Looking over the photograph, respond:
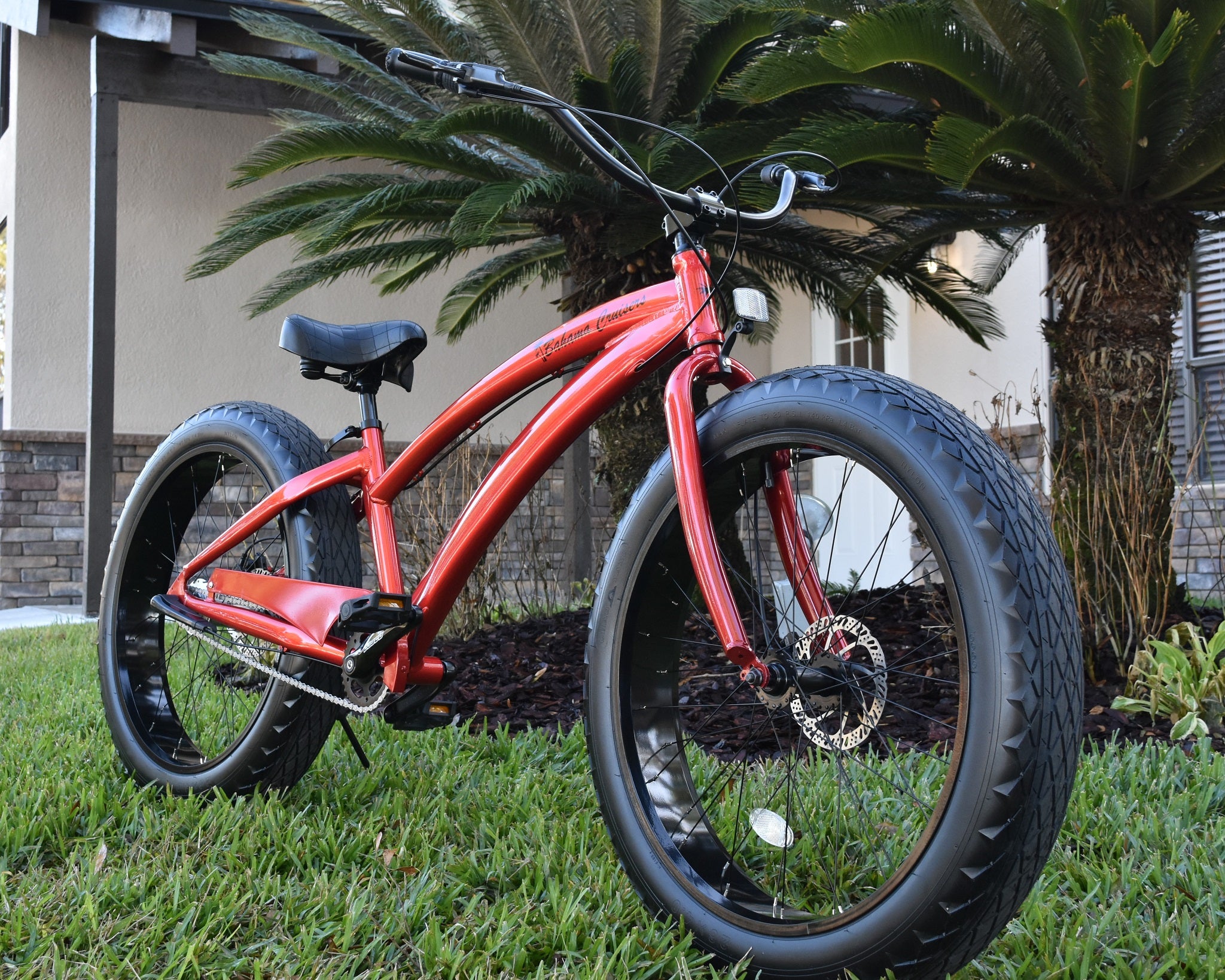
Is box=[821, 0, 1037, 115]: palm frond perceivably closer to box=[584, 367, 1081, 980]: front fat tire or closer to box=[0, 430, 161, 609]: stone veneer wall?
box=[584, 367, 1081, 980]: front fat tire

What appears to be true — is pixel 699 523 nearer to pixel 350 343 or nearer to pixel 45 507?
pixel 350 343

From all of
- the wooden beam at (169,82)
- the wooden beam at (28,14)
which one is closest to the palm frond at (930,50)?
the wooden beam at (169,82)

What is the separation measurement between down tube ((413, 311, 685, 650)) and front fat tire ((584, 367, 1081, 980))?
395 mm

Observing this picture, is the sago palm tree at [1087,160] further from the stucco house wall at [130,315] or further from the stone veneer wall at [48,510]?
the stone veneer wall at [48,510]

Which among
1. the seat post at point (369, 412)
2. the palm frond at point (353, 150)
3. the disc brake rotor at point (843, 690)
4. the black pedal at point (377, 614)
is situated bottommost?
the disc brake rotor at point (843, 690)

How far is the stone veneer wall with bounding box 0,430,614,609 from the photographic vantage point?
971 centimetres

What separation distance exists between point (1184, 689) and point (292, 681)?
2.52m

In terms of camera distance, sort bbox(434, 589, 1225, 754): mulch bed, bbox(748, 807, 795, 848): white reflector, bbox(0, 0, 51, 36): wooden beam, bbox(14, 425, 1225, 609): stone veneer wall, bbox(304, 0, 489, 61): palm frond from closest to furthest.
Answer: bbox(748, 807, 795, 848): white reflector < bbox(434, 589, 1225, 754): mulch bed < bbox(304, 0, 489, 61): palm frond < bbox(0, 0, 51, 36): wooden beam < bbox(14, 425, 1225, 609): stone veneer wall

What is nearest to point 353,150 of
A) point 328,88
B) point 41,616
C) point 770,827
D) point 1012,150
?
point 328,88

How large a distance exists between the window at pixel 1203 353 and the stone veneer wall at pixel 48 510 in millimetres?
4501

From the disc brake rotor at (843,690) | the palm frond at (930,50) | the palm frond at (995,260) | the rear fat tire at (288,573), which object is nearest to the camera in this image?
the disc brake rotor at (843,690)

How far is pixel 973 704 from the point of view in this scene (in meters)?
1.46

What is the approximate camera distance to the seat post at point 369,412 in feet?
8.89

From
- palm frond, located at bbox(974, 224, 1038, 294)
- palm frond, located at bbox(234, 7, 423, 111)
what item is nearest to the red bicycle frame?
palm frond, located at bbox(234, 7, 423, 111)
